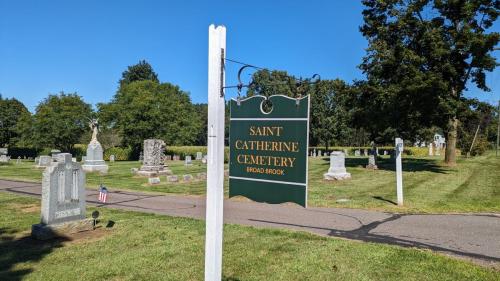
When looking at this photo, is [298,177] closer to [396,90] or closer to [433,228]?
[433,228]

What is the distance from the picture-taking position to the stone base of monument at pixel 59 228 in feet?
28.2

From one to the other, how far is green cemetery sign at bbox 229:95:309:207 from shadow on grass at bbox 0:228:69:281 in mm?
4212

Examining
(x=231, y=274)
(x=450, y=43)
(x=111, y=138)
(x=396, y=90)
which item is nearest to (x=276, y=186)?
(x=231, y=274)

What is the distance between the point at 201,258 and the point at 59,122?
156 ft

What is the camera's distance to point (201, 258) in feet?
23.3

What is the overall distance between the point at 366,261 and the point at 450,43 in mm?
22430

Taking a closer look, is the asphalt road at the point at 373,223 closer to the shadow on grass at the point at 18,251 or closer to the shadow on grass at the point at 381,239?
the shadow on grass at the point at 381,239

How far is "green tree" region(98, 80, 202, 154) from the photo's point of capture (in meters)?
50.1

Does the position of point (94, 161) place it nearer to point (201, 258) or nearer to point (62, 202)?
point (62, 202)

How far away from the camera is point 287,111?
13.1 ft

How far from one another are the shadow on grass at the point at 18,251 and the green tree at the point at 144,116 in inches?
1644

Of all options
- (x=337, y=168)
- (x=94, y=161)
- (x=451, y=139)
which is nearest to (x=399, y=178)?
(x=337, y=168)

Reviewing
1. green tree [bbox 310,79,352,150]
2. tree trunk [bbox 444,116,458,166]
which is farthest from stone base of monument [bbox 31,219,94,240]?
green tree [bbox 310,79,352,150]

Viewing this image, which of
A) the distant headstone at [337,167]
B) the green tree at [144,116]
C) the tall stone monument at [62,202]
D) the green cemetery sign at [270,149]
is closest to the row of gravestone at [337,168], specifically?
the distant headstone at [337,167]
